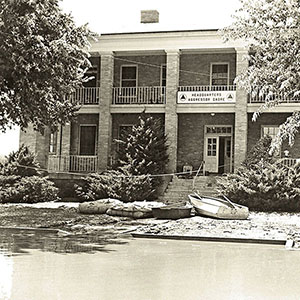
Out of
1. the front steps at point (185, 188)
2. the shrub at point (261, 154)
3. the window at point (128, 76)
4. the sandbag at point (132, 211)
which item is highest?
the window at point (128, 76)

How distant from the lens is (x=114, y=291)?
873 cm

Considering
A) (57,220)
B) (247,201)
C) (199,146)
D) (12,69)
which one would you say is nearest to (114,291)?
(12,69)

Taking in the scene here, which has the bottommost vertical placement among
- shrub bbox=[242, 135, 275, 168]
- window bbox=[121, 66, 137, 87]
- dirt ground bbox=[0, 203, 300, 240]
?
dirt ground bbox=[0, 203, 300, 240]

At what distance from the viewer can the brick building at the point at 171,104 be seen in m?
28.2

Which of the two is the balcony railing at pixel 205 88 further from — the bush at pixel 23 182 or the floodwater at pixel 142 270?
the floodwater at pixel 142 270

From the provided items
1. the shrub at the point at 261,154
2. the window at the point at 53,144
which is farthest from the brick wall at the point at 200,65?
the window at the point at 53,144

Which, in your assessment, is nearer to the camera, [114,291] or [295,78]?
[114,291]

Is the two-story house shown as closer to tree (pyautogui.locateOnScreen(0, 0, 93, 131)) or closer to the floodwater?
tree (pyautogui.locateOnScreen(0, 0, 93, 131))

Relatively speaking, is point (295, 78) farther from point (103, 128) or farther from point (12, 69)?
point (103, 128)

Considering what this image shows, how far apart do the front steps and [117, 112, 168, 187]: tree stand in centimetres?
75

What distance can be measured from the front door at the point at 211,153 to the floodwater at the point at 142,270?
14209 millimetres

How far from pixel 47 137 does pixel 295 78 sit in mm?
16272

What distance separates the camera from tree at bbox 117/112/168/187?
1043 inches

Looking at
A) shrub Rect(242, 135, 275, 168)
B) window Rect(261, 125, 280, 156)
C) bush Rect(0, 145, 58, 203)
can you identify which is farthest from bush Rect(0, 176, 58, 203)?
window Rect(261, 125, 280, 156)
